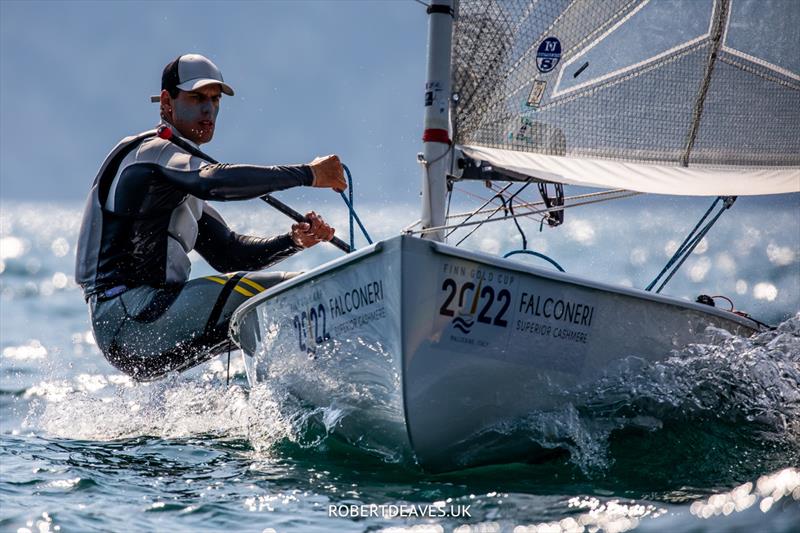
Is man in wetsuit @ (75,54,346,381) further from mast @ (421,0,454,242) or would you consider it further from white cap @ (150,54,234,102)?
mast @ (421,0,454,242)

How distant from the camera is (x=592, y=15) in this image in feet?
16.2

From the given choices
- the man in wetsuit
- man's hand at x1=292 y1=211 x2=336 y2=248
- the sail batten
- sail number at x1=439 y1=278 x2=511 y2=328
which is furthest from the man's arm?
sail number at x1=439 y1=278 x2=511 y2=328

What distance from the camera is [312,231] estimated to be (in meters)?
4.94

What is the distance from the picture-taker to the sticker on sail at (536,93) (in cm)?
490

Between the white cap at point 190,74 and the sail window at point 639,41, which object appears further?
the sail window at point 639,41

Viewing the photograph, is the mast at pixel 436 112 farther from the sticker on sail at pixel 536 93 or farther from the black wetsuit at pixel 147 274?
the black wetsuit at pixel 147 274

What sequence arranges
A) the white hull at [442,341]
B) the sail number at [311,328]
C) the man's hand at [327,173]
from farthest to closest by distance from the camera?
the man's hand at [327,173] → the sail number at [311,328] → the white hull at [442,341]

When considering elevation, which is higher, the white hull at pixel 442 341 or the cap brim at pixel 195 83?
the cap brim at pixel 195 83

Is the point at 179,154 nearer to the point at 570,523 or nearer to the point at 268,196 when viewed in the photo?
the point at 268,196

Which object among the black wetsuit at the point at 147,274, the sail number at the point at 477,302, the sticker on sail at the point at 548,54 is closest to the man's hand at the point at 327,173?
the black wetsuit at the point at 147,274

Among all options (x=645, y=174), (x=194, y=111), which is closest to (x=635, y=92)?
(x=645, y=174)

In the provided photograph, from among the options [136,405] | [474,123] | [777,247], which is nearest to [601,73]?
[474,123]

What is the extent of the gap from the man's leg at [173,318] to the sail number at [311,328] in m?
0.69

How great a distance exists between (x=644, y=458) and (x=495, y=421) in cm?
65
